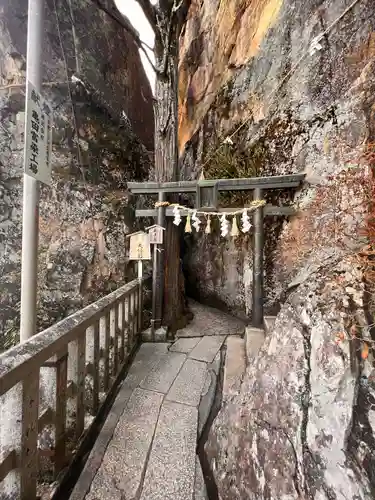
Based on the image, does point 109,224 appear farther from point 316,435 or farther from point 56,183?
point 316,435

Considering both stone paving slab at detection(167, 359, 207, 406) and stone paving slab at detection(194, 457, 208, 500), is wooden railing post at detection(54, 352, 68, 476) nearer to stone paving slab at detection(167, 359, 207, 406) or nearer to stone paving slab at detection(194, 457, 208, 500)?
stone paving slab at detection(194, 457, 208, 500)

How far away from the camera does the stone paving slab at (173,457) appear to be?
1954 mm

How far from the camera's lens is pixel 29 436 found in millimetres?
1355

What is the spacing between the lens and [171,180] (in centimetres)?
530

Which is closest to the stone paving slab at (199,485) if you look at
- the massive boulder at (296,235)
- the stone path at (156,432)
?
the stone path at (156,432)

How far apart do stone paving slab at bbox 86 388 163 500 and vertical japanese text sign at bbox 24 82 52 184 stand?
2.69 meters

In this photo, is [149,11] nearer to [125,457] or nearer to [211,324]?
[211,324]

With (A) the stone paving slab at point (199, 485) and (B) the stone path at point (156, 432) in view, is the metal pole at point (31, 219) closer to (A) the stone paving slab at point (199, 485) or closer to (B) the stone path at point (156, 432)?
(B) the stone path at point (156, 432)

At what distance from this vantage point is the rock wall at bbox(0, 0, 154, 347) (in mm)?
5094

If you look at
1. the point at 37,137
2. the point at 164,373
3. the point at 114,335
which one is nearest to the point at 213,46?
the point at 37,137

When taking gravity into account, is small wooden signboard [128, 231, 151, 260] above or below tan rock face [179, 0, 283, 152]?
below

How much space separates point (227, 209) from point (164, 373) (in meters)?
3.24

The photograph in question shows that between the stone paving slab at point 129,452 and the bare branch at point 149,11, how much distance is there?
710 centimetres

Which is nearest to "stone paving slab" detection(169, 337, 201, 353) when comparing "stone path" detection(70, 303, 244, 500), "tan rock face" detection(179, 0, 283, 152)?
"stone path" detection(70, 303, 244, 500)
